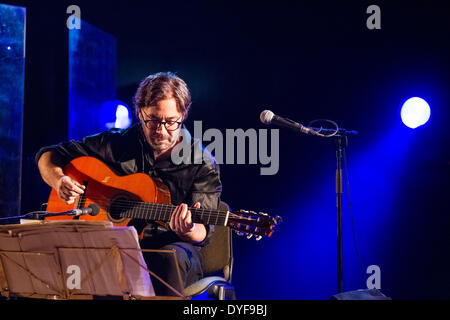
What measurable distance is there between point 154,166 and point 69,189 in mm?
571

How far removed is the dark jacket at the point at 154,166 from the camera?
311 centimetres

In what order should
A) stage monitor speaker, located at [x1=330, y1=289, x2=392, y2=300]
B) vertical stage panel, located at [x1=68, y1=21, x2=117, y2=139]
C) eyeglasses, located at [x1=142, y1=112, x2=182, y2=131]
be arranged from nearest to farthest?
stage monitor speaker, located at [x1=330, y1=289, x2=392, y2=300]
eyeglasses, located at [x1=142, y1=112, x2=182, y2=131]
vertical stage panel, located at [x1=68, y1=21, x2=117, y2=139]

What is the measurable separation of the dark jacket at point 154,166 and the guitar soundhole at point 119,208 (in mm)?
193

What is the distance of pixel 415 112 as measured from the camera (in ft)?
12.9

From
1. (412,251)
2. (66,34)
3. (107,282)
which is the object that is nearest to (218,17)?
(66,34)

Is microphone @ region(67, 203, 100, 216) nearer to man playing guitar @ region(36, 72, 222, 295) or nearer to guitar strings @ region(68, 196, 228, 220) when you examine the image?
guitar strings @ region(68, 196, 228, 220)

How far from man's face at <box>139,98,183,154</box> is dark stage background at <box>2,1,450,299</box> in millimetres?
1281

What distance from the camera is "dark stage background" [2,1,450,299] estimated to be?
13.2 feet

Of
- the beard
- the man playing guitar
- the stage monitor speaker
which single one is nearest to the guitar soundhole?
the man playing guitar

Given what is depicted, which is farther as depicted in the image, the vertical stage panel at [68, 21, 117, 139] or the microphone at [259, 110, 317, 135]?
the vertical stage panel at [68, 21, 117, 139]

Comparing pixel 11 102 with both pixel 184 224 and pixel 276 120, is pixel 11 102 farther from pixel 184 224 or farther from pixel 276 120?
pixel 276 120
